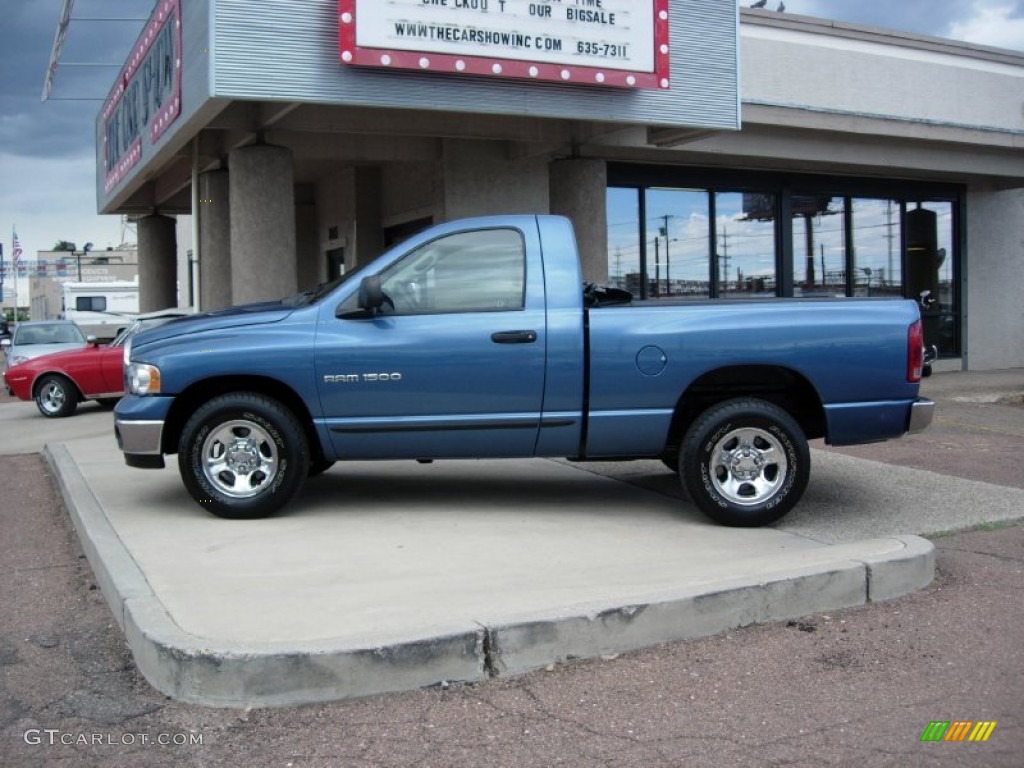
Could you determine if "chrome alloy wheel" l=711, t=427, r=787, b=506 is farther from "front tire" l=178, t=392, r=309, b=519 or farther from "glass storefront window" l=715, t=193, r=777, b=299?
"glass storefront window" l=715, t=193, r=777, b=299

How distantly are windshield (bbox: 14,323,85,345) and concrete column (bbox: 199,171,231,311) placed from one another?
5858mm

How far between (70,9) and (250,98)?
25.8 feet

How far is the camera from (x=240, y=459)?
6.70m

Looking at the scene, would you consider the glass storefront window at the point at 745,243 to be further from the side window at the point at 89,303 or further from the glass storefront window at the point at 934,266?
the side window at the point at 89,303

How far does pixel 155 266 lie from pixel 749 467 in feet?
64.0

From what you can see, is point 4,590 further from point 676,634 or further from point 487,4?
point 487,4

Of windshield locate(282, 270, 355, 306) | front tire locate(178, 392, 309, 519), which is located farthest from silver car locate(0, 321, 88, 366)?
front tire locate(178, 392, 309, 519)

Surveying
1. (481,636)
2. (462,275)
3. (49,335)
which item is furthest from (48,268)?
(481,636)

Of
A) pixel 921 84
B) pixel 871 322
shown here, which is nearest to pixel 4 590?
pixel 871 322

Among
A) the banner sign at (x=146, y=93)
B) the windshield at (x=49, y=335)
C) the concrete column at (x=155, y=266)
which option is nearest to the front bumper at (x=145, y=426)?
the banner sign at (x=146, y=93)

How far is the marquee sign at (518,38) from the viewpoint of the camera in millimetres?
10703

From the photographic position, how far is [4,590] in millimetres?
5816

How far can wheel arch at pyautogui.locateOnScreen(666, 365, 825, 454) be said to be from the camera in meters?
6.73

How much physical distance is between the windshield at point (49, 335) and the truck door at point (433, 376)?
14885 mm
